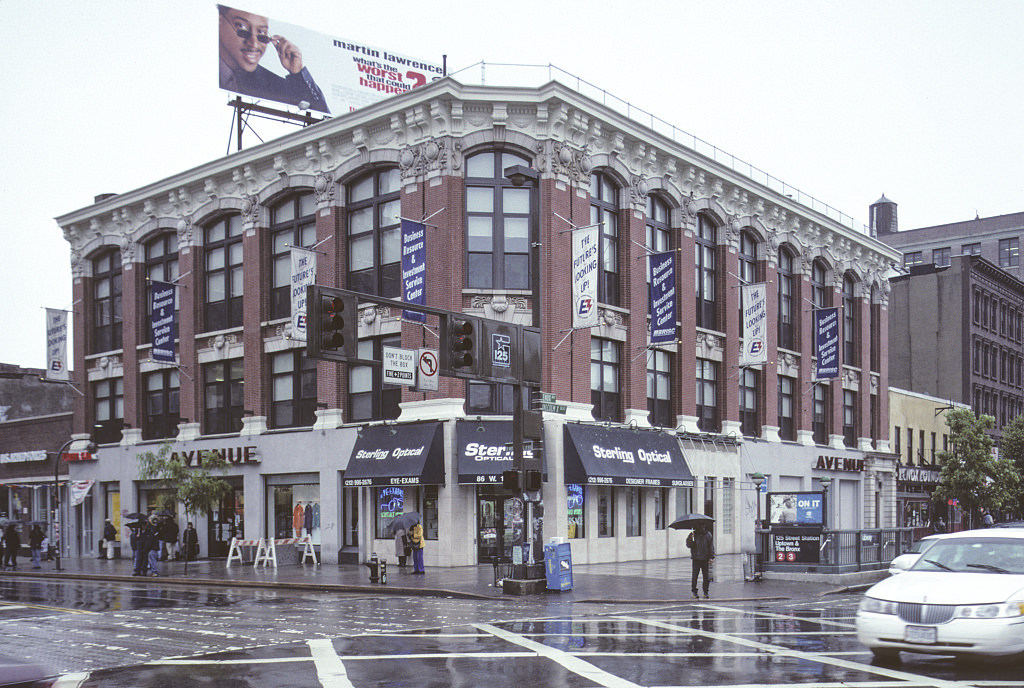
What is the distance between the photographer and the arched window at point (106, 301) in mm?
45000

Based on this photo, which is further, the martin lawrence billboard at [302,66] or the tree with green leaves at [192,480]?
the martin lawrence billboard at [302,66]

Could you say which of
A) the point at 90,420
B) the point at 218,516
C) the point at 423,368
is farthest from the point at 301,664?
the point at 90,420

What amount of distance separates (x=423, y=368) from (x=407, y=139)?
34.8ft

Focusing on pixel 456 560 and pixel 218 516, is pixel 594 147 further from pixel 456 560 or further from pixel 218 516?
pixel 218 516

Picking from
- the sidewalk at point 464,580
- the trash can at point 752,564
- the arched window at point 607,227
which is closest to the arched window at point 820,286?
the arched window at point 607,227

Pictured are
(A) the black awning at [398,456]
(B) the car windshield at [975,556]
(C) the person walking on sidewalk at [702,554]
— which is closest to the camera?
(B) the car windshield at [975,556]

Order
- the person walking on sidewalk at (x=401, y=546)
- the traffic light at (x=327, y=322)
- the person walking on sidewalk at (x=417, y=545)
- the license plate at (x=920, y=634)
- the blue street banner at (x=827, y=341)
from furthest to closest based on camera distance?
the blue street banner at (x=827, y=341)
the person walking on sidewalk at (x=401, y=546)
the person walking on sidewalk at (x=417, y=545)
the traffic light at (x=327, y=322)
the license plate at (x=920, y=634)

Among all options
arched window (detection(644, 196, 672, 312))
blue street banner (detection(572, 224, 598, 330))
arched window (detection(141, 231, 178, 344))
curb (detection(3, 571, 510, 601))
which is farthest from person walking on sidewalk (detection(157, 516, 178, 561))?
arched window (detection(644, 196, 672, 312))

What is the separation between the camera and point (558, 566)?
24.0 metres

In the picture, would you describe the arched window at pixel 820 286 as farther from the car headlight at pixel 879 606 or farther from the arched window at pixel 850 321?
the car headlight at pixel 879 606

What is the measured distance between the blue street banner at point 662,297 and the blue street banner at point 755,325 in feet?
18.3

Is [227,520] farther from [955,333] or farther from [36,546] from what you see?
[955,333]

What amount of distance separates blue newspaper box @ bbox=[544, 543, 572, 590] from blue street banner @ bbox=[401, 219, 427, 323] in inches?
389

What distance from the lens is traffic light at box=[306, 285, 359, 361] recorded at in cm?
1808
